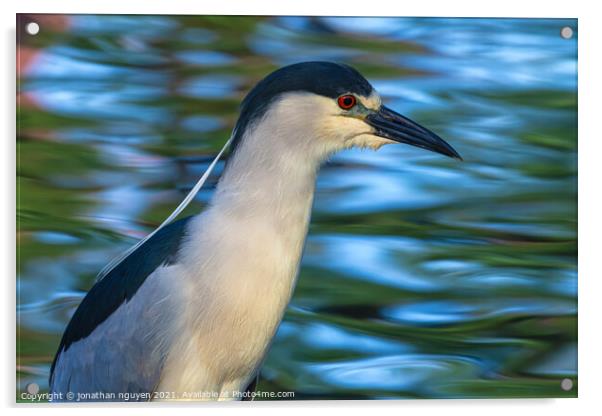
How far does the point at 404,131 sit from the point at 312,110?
0.22 meters

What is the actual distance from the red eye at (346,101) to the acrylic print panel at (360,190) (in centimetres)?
10

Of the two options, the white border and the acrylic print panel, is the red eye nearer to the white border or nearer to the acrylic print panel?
the acrylic print panel

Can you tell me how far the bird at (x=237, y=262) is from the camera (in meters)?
1.87

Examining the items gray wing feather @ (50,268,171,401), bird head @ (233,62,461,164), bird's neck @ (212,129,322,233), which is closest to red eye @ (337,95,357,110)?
bird head @ (233,62,461,164)

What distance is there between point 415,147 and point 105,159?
68 centimetres

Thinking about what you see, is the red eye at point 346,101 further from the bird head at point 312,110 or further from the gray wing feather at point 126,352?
the gray wing feather at point 126,352

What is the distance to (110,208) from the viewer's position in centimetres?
204

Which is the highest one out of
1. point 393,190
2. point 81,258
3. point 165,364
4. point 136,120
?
point 136,120

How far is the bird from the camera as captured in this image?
6.14 feet

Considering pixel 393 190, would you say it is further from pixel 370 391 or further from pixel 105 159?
pixel 105 159

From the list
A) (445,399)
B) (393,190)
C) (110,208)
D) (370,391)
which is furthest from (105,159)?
(445,399)

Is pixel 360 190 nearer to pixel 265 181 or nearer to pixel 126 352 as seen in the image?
pixel 265 181
